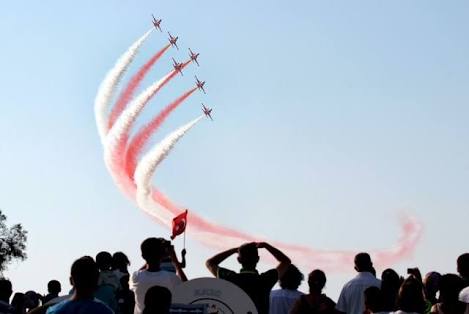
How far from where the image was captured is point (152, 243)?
13.2 m

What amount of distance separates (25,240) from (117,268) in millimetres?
89934

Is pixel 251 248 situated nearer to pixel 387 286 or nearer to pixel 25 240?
pixel 387 286

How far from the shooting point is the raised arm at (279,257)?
1401 cm

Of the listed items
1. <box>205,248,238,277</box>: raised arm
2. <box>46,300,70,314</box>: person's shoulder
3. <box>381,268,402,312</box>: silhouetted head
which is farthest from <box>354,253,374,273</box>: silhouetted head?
<box>46,300,70,314</box>: person's shoulder

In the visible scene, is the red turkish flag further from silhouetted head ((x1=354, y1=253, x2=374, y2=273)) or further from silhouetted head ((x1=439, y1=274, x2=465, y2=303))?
silhouetted head ((x1=439, y1=274, x2=465, y2=303))

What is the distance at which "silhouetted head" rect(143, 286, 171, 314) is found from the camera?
34.7ft

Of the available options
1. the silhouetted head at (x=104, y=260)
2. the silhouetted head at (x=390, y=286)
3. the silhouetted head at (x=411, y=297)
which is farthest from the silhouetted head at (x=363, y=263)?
the silhouetted head at (x=104, y=260)

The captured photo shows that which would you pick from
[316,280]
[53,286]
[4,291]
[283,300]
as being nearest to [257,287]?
[316,280]

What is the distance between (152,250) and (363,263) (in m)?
3.47

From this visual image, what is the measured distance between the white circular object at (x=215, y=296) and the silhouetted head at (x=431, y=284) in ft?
10.7

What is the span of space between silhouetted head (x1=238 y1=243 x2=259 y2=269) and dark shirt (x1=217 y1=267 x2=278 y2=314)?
10 centimetres

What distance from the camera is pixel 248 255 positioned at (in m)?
14.1

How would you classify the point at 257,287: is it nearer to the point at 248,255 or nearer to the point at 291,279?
the point at 248,255

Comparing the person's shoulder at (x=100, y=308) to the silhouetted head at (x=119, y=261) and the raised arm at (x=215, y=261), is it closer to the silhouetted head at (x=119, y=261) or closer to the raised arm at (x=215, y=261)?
the raised arm at (x=215, y=261)
